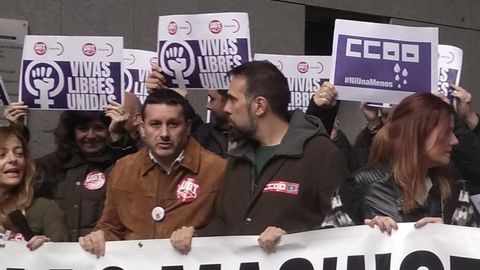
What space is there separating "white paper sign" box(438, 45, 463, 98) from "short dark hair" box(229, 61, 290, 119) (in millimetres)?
1296

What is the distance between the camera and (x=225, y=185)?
4.25m

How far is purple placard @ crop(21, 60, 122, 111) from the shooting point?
17.9 ft

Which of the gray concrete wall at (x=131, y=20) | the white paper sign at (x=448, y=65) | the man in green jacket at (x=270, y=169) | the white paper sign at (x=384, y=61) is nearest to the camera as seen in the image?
the man in green jacket at (x=270, y=169)

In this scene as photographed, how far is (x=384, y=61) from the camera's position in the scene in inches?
193

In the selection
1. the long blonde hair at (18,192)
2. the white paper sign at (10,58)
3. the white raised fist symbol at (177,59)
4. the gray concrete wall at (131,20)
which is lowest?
the long blonde hair at (18,192)

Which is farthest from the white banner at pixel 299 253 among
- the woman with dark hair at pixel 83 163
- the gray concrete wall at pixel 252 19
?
the gray concrete wall at pixel 252 19

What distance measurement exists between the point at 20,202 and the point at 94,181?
0.80 metres

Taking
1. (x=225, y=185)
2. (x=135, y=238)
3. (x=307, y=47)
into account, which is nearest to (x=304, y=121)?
(x=225, y=185)

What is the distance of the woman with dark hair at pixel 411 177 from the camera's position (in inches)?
150

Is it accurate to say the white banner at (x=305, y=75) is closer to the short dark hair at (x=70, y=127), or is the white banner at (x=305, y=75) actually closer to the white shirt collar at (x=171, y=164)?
the short dark hair at (x=70, y=127)

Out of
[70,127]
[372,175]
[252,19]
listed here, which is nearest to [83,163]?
[70,127]

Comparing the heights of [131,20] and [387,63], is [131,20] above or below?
above

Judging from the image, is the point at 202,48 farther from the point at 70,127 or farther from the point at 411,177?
the point at 411,177

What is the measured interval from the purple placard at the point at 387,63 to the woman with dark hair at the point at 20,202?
165cm
